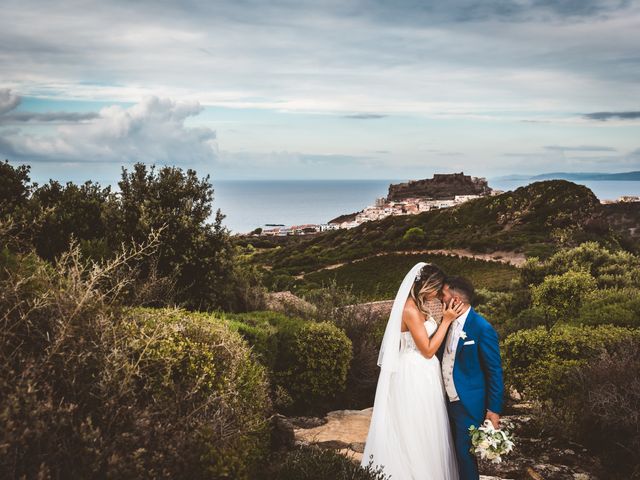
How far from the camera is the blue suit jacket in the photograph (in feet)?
15.2

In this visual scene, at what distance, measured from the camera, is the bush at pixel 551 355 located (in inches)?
284

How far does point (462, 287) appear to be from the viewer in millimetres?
4840

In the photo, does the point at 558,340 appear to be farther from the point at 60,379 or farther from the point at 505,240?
the point at 505,240

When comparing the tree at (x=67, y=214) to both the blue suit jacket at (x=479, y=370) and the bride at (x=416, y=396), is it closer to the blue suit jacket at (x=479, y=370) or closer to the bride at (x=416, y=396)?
the bride at (x=416, y=396)

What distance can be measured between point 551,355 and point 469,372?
11.3 feet

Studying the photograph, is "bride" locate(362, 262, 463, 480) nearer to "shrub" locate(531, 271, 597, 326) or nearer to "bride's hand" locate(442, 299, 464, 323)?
"bride's hand" locate(442, 299, 464, 323)

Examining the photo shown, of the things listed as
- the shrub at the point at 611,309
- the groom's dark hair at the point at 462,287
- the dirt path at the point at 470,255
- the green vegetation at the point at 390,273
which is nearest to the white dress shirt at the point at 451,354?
the groom's dark hair at the point at 462,287

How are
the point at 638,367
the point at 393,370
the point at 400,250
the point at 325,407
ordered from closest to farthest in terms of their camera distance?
1. the point at 393,370
2. the point at 638,367
3. the point at 325,407
4. the point at 400,250

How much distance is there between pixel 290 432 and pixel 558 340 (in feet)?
13.9

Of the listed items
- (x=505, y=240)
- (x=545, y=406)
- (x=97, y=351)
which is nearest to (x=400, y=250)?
(x=505, y=240)

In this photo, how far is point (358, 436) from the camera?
7.06 meters

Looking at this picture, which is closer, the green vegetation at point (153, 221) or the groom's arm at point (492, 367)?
the groom's arm at point (492, 367)

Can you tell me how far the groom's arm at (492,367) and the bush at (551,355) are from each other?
9.27 ft

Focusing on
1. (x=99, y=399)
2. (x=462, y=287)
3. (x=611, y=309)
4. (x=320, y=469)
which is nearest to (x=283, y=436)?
(x=320, y=469)
